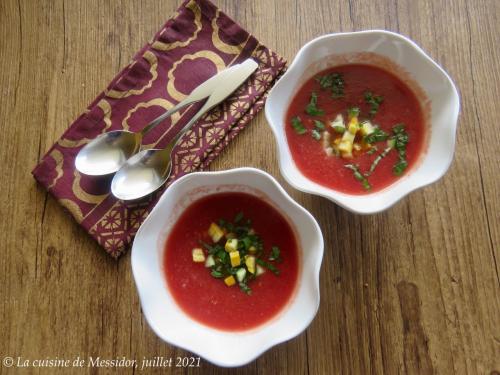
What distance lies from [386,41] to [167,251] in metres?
0.96

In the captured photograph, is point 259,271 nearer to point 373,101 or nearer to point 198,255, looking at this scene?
point 198,255

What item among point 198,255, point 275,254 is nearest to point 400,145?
point 275,254

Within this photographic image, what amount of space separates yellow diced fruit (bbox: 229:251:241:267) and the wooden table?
295 mm

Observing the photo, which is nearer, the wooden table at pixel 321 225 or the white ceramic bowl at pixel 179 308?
the white ceramic bowl at pixel 179 308

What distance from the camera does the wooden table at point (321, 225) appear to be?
1.58m

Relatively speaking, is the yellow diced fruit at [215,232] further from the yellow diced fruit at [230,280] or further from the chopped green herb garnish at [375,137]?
the chopped green herb garnish at [375,137]

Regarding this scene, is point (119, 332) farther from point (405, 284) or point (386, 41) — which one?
point (386, 41)

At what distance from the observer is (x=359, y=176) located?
5.12ft

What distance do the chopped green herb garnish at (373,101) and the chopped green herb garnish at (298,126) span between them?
0.24 meters

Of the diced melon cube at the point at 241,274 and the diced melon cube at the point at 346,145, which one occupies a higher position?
the diced melon cube at the point at 346,145

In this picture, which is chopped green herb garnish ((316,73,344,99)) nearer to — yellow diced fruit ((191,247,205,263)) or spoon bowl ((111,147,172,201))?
spoon bowl ((111,147,172,201))

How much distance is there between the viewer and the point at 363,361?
1581 mm

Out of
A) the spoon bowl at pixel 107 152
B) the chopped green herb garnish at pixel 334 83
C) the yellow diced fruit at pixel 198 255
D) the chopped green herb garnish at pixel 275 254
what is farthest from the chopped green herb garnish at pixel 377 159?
the spoon bowl at pixel 107 152

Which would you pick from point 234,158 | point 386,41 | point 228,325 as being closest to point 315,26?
point 386,41
